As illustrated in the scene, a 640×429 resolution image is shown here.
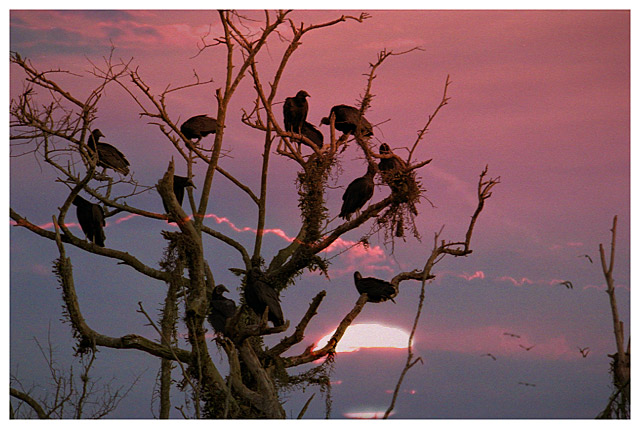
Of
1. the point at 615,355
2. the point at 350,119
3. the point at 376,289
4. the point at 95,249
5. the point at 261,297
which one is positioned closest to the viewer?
the point at 615,355

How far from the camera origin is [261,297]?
658 centimetres

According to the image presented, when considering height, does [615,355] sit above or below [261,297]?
below

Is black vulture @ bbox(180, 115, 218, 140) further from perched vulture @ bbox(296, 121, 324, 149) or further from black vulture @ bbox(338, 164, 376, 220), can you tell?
black vulture @ bbox(338, 164, 376, 220)

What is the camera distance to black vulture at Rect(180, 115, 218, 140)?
8.11 meters

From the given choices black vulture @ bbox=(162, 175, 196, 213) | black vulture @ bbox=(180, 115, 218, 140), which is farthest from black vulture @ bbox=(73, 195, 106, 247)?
black vulture @ bbox=(180, 115, 218, 140)

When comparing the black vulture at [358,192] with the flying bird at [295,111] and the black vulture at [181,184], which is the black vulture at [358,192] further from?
the black vulture at [181,184]

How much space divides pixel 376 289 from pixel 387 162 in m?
1.36

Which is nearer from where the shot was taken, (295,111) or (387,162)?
(387,162)

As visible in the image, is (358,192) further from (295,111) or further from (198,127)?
(198,127)

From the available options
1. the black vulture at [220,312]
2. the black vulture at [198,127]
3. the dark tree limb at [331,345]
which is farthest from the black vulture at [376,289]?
the black vulture at [198,127]

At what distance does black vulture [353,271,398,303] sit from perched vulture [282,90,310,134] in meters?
2.01

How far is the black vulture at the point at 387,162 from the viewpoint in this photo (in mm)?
6941

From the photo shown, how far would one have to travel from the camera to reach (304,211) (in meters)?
7.43

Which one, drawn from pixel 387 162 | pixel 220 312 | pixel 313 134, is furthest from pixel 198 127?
pixel 220 312
